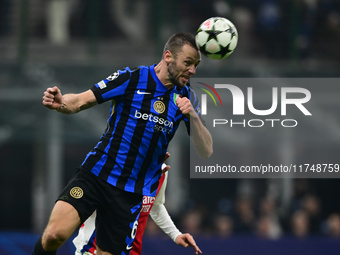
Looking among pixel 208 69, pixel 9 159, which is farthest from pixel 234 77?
pixel 9 159

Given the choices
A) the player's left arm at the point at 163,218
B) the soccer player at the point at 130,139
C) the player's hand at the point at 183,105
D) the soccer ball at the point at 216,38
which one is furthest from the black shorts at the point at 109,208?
the soccer ball at the point at 216,38

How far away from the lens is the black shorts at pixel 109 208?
5492 mm

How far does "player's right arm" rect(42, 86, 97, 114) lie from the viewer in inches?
200

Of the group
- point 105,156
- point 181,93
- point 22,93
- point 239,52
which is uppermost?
point 239,52

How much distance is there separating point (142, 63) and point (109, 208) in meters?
6.04

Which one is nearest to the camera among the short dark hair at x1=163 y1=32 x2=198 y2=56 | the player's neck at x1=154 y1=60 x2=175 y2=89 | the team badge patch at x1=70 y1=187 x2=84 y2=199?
the team badge patch at x1=70 y1=187 x2=84 y2=199

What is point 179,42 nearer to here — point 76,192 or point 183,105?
point 183,105

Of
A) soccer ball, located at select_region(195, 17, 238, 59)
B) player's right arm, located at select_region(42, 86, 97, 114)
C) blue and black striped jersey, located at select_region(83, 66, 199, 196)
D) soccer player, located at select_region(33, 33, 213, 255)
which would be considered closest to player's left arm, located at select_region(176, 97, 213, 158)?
soccer player, located at select_region(33, 33, 213, 255)

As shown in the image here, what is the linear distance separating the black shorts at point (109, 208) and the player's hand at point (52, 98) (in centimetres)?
71

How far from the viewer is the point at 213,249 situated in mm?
9336

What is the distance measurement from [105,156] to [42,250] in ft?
2.94

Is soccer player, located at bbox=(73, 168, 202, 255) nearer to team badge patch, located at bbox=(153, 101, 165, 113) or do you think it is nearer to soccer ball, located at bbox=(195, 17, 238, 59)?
team badge patch, located at bbox=(153, 101, 165, 113)

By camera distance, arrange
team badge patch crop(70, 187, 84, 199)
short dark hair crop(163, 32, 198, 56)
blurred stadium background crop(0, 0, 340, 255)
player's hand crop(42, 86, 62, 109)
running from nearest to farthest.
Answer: player's hand crop(42, 86, 62, 109), team badge patch crop(70, 187, 84, 199), short dark hair crop(163, 32, 198, 56), blurred stadium background crop(0, 0, 340, 255)

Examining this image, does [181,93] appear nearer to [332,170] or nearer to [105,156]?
[105,156]
